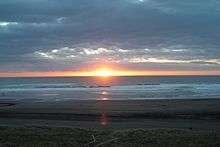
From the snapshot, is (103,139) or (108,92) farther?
(108,92)

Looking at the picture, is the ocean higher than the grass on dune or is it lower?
higher

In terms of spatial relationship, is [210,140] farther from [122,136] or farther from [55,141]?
[55,141]

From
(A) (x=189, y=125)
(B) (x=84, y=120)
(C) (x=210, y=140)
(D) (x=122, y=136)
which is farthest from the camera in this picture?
→ (B) (x=84, y=120)

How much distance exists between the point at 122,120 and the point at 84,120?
9.34 feet

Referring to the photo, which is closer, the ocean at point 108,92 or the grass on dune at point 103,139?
the grass on dune at point 103,139

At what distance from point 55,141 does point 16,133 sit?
303cm

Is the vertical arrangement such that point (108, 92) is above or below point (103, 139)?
above

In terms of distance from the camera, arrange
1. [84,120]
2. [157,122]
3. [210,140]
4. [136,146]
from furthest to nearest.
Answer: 1. [84,120]
2. [157,122]
3. [210,140]
4. [136,146]

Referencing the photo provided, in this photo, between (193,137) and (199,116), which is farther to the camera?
(199,116)

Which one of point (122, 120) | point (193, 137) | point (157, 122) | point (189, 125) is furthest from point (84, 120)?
point (193, 137)

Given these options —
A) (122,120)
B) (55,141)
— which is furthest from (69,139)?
(122,120)

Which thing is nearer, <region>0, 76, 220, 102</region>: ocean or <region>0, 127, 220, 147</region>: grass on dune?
<region>0, 127, 220, 147</region>: grass on dune

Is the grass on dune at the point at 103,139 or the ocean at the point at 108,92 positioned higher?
the ocean at the point at 108,92

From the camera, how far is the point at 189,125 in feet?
89.8
